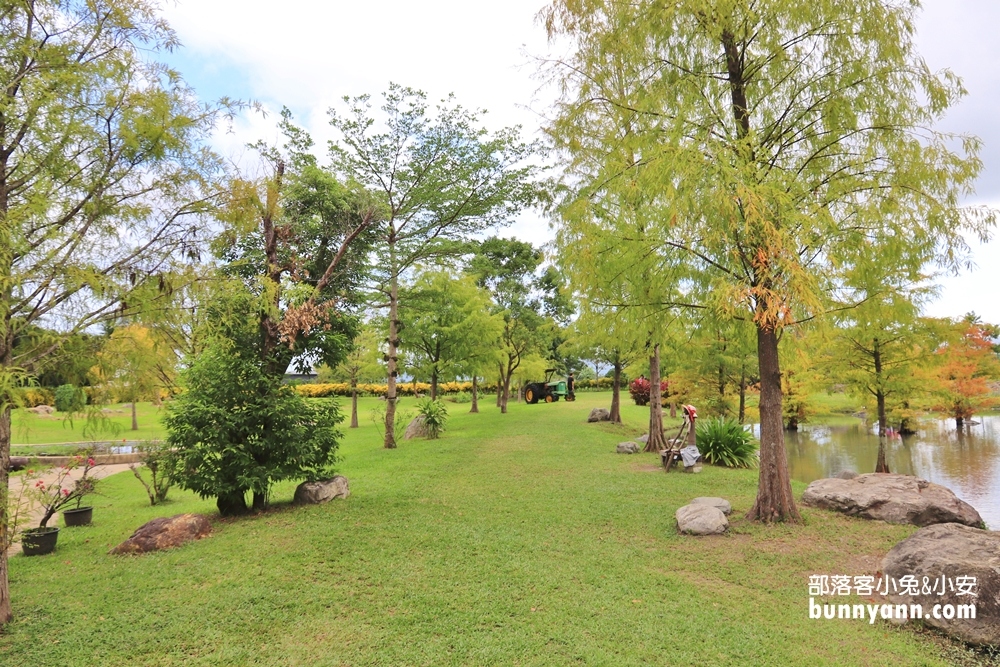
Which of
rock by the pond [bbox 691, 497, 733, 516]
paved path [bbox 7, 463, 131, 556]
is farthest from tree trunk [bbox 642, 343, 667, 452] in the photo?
paved path [bbox 7, 463, 131, 556]

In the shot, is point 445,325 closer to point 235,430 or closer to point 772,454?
point 235,430

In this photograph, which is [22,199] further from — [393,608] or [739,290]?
[739,290]

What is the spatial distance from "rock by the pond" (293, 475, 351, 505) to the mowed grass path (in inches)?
9.7

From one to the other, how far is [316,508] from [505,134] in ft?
35.1

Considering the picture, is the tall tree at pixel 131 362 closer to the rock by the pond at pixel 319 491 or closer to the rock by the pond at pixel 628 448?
the rock by the pond at pixel 319 491

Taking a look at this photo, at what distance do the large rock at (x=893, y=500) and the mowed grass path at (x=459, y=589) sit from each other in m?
0.34

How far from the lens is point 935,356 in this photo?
35.8ft

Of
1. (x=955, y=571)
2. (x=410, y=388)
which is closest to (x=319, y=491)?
(x=955, y=571)

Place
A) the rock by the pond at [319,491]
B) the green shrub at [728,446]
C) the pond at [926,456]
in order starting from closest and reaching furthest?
the rock by the pond at [319,491] < the pond at [926,456] < the green shrub at [728,446]

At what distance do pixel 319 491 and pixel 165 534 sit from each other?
7.22ft

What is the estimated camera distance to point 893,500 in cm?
693

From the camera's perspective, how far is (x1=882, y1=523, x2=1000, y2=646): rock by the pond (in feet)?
12.6

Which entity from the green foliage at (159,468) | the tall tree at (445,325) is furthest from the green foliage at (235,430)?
the tall tree at (445,325)

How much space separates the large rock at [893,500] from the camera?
6719mm
